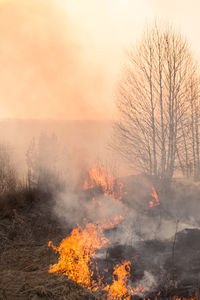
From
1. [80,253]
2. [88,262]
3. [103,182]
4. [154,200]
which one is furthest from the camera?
[103,182]

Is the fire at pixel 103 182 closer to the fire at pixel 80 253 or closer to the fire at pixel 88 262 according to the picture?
the fire at pixel 88 262

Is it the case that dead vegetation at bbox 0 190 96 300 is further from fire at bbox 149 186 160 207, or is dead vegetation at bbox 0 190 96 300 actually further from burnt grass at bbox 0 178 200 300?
fire at bbox 149 186 160 207

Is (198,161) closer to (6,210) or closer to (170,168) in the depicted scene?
(170,168)

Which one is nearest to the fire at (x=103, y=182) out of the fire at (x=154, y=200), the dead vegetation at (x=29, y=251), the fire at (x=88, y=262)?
the fire at (x=154, y=200)

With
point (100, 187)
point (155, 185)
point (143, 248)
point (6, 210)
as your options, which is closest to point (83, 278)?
point (143, 248)

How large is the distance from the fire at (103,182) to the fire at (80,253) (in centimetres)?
279

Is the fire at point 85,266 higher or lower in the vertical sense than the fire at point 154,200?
lower

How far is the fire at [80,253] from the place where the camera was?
4828mm

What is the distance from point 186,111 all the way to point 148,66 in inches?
118

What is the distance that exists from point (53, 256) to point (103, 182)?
5671 mm

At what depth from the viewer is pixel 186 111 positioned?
10.8m

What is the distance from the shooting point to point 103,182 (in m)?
11.1

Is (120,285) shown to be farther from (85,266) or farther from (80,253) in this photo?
(80,253)

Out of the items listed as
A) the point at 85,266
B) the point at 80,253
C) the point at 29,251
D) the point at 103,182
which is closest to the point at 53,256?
the point at 80,253
